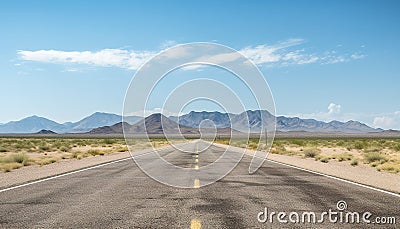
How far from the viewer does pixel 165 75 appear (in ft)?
52.5

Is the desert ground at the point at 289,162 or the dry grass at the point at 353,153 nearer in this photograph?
the desert ground at the point at 289,162

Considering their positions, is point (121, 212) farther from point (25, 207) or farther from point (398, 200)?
point (398, 200)

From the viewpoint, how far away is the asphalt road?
7.57 m

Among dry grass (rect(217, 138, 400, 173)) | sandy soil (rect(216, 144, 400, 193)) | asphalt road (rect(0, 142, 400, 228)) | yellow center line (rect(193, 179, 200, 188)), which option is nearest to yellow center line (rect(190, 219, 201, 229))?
asphalt road (rect(0, 142, 400, 228))

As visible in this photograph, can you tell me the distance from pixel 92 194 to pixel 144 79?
4.84 meters

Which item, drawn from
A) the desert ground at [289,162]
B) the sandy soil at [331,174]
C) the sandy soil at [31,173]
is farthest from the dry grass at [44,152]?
the sandy soil at [331,174]

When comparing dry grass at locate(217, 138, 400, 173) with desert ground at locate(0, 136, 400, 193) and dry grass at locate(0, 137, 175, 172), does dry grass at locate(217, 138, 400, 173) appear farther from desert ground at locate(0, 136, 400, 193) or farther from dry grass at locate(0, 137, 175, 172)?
dry grass at locate(0, 137, 175, 172)

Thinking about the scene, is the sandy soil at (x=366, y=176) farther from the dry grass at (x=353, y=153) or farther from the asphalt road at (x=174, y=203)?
the dry grass at (x=353, y=153)

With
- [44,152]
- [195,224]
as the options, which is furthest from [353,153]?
[195,224]

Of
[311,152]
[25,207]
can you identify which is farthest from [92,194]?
[311,152]

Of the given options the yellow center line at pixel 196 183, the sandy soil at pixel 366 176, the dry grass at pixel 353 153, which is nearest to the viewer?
the yellow center line at pixel 196 183

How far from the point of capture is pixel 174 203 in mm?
9508

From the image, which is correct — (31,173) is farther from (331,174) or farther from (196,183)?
(331,174)

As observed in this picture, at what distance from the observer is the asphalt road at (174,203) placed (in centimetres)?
757
